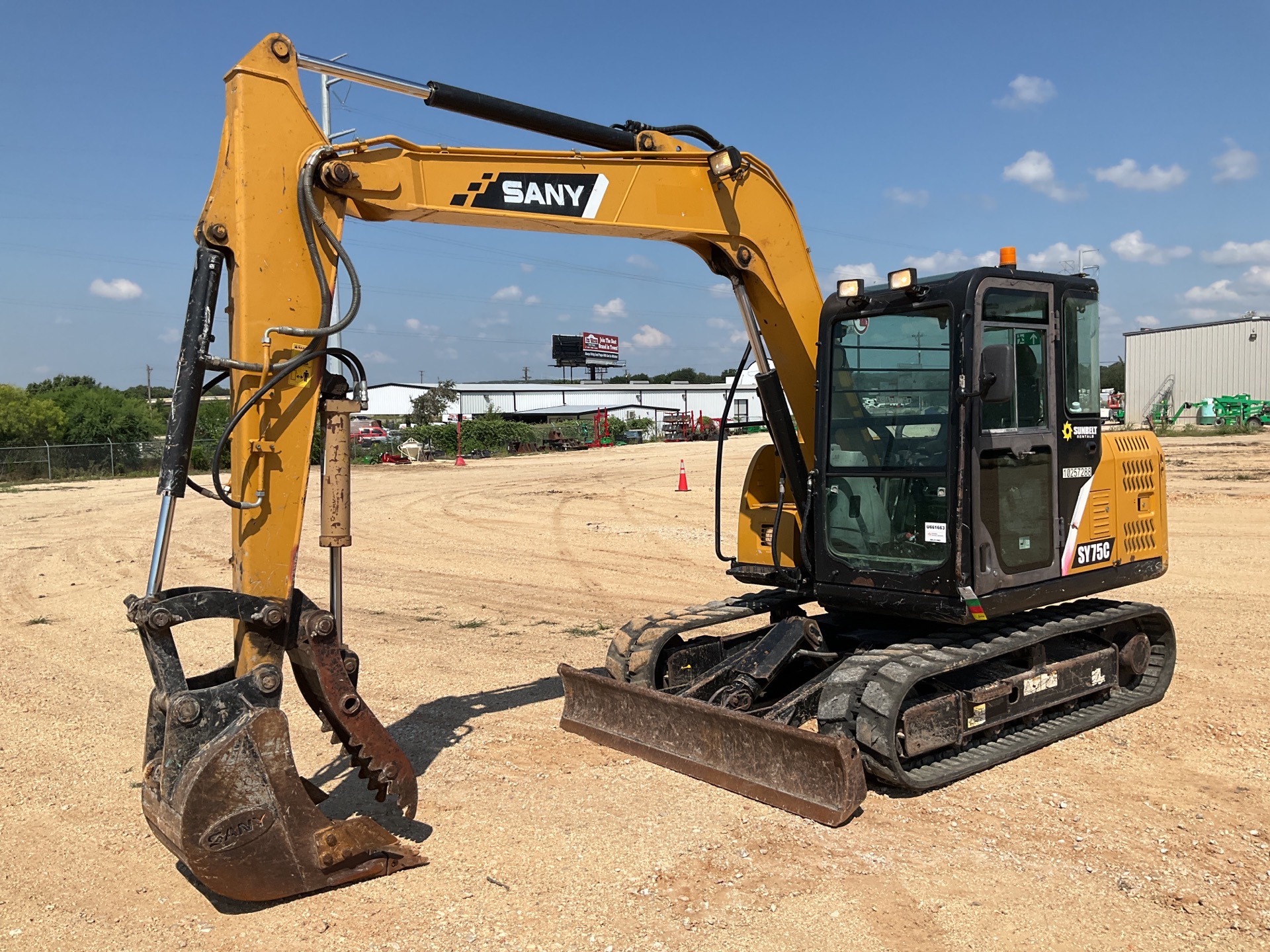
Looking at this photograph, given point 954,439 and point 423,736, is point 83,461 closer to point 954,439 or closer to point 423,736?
point 423,736

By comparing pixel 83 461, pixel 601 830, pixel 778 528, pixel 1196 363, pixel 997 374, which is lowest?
pixel 601 830

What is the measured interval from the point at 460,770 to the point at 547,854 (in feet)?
4.29

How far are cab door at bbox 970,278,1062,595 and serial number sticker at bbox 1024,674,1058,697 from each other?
67 cm

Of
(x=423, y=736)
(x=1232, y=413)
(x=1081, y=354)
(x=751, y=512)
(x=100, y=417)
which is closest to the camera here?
(x=1081, y=354)

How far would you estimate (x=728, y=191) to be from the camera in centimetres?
636

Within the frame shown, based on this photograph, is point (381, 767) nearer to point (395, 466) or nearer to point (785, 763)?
point (785, 763)

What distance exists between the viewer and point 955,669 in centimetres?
609

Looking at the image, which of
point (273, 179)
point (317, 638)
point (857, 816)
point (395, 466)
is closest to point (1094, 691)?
point (857, 816)

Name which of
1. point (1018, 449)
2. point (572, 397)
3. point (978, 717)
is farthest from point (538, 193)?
point (572, 397)

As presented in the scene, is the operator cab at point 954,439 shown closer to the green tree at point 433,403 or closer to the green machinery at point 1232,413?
the green machinery at point 1232,413

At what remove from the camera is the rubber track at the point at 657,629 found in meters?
6.75

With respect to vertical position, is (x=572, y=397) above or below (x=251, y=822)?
above

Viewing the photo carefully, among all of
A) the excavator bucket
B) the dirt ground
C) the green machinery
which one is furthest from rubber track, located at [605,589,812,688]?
the green machinery

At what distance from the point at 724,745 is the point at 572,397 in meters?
86.7
